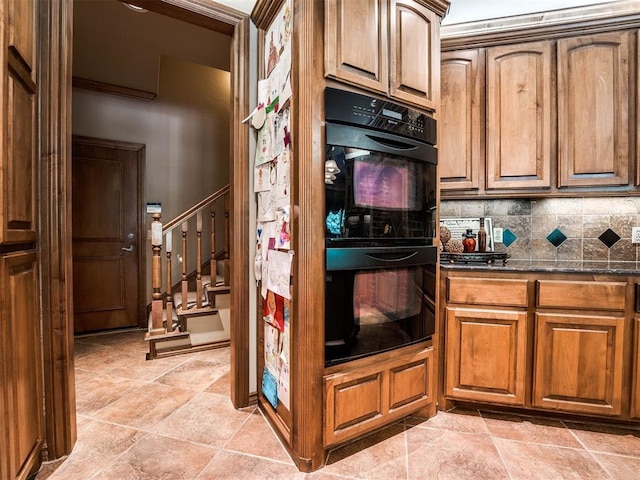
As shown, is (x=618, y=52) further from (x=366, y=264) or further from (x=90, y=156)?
(x=90, y=156)

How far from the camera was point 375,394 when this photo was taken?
1622 millimetres

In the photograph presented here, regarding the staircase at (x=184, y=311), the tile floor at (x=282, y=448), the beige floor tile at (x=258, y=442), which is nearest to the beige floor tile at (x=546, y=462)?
the tile floor at (x=282, y=448)

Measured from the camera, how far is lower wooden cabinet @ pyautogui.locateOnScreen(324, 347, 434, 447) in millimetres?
1486

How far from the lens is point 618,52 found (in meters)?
2.04

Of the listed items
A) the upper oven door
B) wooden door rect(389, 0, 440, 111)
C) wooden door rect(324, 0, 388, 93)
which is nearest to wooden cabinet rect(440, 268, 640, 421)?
the upper oven door

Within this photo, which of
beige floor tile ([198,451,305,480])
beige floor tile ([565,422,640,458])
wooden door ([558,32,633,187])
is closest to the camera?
beige floor tile ([198,451,305,480])

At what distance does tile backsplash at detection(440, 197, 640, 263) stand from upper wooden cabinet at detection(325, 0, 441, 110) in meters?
1.11

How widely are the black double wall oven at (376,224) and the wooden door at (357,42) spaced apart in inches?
4.4

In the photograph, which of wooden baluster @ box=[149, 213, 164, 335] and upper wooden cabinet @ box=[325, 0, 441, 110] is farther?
wooden baluster @ box=[149, 213, 164, 335]

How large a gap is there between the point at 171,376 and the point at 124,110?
9.74 ft

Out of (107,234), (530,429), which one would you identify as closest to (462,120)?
(530,429)

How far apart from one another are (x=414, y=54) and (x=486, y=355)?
1.72 meters

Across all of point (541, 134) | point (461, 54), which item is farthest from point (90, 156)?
point (541, 134)

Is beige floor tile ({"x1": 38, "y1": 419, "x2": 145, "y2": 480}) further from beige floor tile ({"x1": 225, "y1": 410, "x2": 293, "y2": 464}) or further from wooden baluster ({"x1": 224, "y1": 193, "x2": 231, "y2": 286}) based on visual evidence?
wooden baluster ({"x1": 224, "y1": 193, "x2": 231, "y2": 286})
